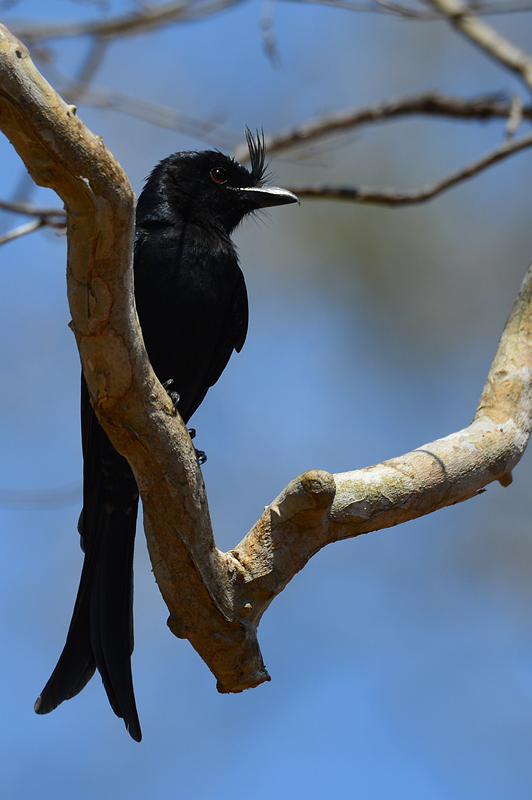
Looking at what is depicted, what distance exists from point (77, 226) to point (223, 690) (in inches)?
57.4

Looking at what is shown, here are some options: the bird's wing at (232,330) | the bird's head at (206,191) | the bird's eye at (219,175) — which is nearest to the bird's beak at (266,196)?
the bird's head at (206,191)

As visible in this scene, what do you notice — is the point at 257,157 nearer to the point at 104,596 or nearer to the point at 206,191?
the point at 206,191

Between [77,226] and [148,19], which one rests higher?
[148,19]

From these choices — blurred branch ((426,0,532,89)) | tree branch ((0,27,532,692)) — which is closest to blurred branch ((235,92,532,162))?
blurred branch ((426,0,532,89))

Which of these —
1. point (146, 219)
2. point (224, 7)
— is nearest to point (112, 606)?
point (146, 219)

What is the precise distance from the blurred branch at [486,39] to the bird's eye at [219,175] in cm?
198

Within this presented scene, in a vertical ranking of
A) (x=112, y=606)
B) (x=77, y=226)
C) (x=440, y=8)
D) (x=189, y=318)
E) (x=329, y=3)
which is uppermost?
(x=440, y=8)

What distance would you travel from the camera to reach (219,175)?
3.75 meters

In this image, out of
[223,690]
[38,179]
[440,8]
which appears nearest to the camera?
[38,179]

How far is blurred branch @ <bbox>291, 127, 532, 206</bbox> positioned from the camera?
4012mm

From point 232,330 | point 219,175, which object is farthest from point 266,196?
point 232,330

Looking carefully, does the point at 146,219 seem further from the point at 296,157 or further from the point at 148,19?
the point at 148,19

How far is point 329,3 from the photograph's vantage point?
423cm

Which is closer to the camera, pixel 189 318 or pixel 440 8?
pixel 189 318
